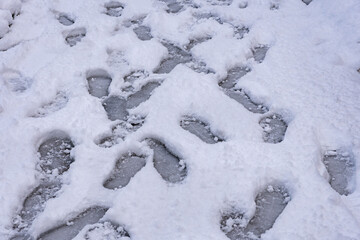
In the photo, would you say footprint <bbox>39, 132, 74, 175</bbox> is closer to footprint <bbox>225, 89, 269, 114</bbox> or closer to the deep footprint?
the deep footprint

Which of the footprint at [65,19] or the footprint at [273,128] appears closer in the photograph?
the footprint at [273,128]

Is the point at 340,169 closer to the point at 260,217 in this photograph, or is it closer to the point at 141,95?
the point at 260,217

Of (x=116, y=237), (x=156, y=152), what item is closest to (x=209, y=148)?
(x=156, y=152)

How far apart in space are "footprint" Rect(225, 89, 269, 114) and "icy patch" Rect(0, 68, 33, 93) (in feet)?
3.52

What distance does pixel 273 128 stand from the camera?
2061 millimetres

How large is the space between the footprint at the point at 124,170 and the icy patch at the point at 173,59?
0.70 m

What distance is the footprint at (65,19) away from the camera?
290cm

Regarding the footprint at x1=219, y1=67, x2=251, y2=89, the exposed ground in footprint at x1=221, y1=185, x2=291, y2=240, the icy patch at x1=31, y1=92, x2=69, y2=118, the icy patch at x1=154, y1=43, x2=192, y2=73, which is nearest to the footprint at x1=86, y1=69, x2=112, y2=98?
the icy patch at x1=31, y1=92, x2=69, y2=118

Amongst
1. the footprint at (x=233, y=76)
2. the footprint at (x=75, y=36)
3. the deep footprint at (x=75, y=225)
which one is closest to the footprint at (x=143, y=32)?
the footprint at (x=75, y=36)

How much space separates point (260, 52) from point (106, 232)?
4.93ft

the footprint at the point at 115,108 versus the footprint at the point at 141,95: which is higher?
the footprint at the point at 141,95

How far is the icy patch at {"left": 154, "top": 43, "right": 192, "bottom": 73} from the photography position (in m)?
2.49

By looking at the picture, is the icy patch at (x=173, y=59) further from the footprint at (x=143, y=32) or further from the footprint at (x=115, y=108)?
the footprint at (x=115, y=108)

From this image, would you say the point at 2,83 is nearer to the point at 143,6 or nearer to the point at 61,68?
the point at 61,68
